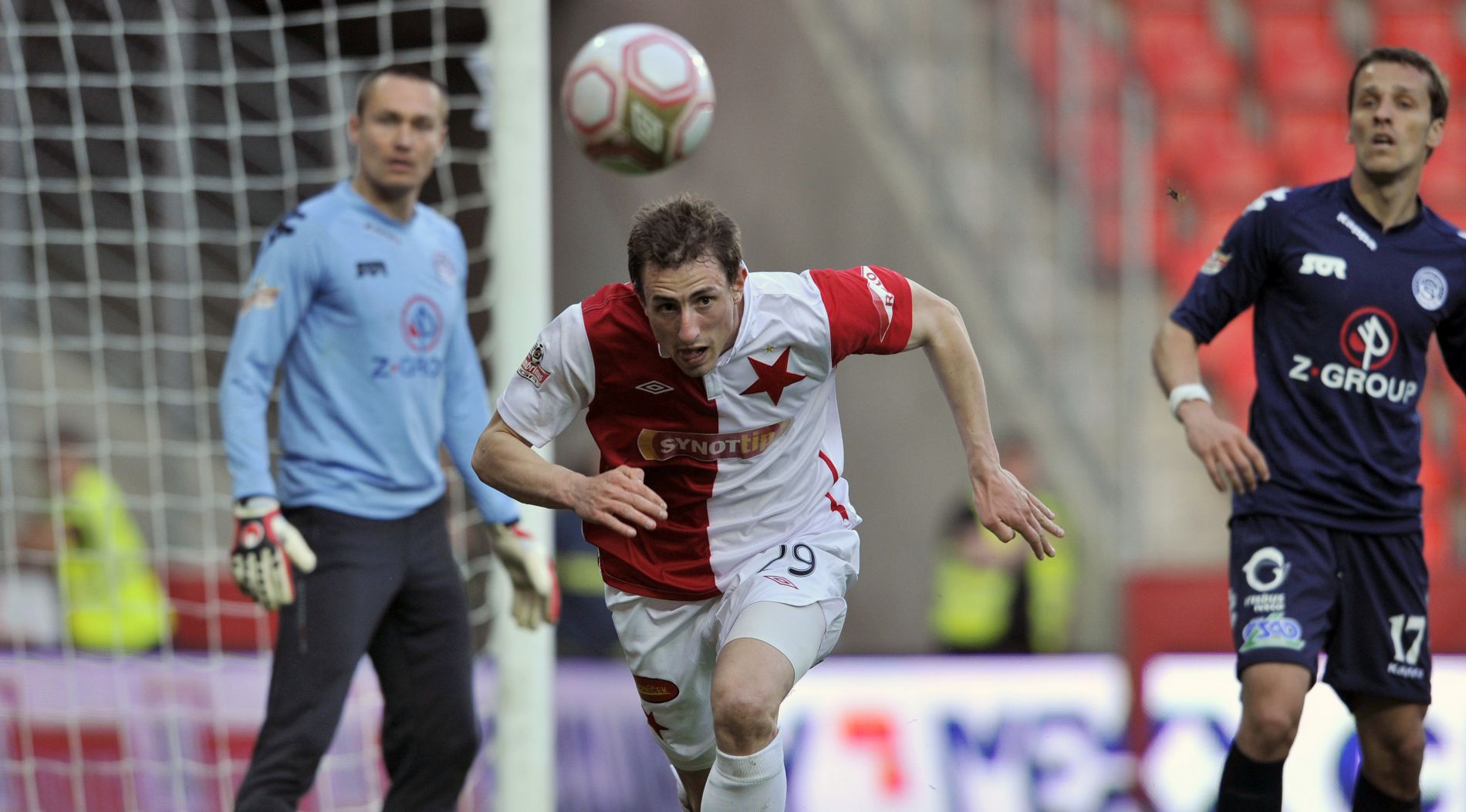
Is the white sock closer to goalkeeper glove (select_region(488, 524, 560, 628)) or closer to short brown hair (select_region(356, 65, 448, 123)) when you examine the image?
goalkeeper glove (select_region(488, 524, 560, 628))

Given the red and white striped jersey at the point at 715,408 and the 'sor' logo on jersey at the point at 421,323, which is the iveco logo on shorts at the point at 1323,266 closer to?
the red and white striped jersey at the point at 715,408

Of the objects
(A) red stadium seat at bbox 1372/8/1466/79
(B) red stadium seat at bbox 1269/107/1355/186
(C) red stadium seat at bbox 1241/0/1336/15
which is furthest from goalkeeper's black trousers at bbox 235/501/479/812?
(A) red stadium seat at bbox 1372/8/1466/79

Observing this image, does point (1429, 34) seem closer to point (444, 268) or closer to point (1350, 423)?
point (1350, 423)

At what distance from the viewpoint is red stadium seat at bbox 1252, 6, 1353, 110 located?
31.0 ft

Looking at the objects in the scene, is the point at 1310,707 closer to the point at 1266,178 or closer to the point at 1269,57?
the point at 1266,178

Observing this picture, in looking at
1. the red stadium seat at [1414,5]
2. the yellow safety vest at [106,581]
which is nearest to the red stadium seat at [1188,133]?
the red stadium seat at [1414,5]

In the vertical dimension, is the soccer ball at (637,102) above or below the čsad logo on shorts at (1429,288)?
above

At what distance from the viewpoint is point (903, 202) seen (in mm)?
9133

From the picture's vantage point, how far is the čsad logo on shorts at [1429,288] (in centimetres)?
392

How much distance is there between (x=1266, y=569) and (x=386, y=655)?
244 cm

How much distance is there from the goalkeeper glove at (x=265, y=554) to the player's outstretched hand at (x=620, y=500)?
1215 mm

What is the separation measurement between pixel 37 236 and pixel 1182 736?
5138mm

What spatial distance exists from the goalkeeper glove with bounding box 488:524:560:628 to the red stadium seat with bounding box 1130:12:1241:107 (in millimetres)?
6466

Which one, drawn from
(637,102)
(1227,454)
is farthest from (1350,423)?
(637,102)
